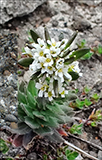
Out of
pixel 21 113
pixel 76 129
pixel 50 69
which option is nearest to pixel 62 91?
pixel 50 69

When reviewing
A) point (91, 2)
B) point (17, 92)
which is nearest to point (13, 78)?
point (17, 92)

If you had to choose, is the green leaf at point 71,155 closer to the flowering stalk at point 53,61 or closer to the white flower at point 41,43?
the flowering stalk at point 53,61

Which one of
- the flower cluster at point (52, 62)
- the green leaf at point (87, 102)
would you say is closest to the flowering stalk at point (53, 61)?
the flower cluster at point (52, 62)

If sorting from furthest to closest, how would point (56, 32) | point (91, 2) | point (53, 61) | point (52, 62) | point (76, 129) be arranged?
point (91, 2) < point (56, 32) < point (76, 129) < point (53, 61) < point (52, 62)

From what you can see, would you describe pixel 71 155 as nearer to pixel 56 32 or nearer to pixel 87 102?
pixel 87 102

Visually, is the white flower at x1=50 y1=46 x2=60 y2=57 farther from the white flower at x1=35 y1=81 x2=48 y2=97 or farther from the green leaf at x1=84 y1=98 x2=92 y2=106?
the green leaf at x1=84 y1=98 x2=92 y2=106

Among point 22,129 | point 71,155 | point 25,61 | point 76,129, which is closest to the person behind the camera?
point 25,61

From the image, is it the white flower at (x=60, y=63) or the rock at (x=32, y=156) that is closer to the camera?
the white flower at (x=60, y=63)

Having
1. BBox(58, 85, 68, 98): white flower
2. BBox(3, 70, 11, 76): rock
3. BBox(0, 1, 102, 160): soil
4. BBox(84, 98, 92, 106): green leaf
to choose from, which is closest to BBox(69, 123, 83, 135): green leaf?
BBox(0, 1, 102, 160): soil
